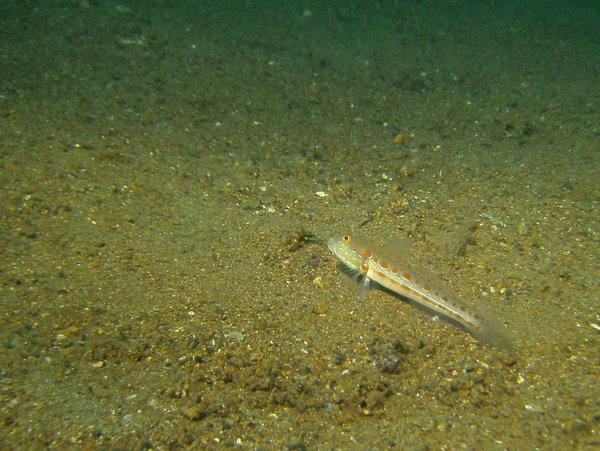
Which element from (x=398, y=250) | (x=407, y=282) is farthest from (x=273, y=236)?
(x=407, y=282)

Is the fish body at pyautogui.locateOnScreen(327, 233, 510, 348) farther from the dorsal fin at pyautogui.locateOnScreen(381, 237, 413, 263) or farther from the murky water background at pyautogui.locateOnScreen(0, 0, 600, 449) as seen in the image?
the murky water background at pyautogui.locateOnScreen(0, 0, 600, 449)

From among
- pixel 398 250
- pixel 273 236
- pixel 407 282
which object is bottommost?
pixel 273 236

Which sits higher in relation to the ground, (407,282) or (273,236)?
(407,282)

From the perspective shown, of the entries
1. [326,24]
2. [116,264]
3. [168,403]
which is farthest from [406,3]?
[168,403]

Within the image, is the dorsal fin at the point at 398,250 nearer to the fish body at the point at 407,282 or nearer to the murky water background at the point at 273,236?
the fish body at the point at 407,282

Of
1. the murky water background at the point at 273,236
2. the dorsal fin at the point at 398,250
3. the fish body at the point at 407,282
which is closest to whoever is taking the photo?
the murky water background at the point at 273,236

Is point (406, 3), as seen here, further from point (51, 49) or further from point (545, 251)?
point (545, 251)

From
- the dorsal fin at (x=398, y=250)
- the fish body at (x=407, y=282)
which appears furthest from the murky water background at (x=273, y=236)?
the dorsal fin at (x=398, y=250)

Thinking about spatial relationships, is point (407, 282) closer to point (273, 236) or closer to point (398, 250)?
point (398, 250)

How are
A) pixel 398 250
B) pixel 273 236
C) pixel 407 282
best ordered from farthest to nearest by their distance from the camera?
pixel 273 236, pixel 398 250, pixel 407 282
